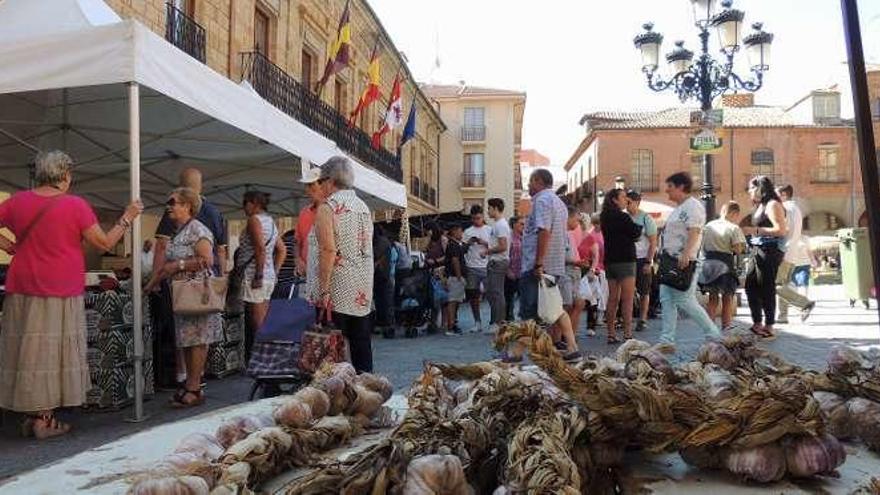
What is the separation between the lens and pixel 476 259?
10781 millimetres

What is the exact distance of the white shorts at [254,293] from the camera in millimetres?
6375

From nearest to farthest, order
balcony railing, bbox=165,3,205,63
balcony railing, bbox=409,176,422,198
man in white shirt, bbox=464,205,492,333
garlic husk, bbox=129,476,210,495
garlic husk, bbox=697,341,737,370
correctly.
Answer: garlic husk, bbox=129,476,210,495 → garlic husk, bbox=697,341,737,370 → man in white shirt, bbox=464,205,492,333 → balcony railing, bbox=165,3,205,63 → balcony railing, bbox=409,176,422,198

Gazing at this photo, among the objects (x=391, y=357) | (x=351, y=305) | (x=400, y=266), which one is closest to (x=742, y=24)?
(x=400, y=266)

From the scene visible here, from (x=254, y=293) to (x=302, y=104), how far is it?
13.8 metres

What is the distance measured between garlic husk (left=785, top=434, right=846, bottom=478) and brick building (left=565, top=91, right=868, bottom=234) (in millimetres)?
50149

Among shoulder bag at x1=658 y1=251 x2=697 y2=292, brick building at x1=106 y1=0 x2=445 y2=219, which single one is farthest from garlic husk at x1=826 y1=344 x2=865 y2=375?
brick building at x1=106 y1=0 x2=445 y2=219

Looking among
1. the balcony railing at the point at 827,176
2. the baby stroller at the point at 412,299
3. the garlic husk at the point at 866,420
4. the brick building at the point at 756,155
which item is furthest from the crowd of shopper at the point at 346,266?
the balcony railing at the point at 827,176

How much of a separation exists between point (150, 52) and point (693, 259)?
15.5ft

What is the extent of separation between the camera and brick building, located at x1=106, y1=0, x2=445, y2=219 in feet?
46.3

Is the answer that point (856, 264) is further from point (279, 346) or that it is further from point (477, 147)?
point (477, 147)

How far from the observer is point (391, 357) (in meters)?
7.73

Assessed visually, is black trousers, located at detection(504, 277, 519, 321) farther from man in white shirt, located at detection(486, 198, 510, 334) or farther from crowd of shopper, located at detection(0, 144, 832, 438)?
man in white shirt, located at detection(486, 198, 510, 334)

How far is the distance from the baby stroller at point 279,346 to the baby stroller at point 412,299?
609 centimetres

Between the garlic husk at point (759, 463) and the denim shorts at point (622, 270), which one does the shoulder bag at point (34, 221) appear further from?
the denim shorts at point (622, 270)
